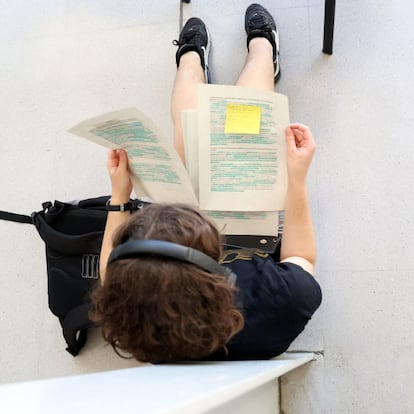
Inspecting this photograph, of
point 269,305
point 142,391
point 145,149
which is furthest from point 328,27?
point 142,391

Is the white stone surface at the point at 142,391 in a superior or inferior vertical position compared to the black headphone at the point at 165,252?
inferior

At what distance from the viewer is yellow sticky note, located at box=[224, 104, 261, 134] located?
930 mm

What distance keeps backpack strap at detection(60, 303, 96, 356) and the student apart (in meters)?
0.23

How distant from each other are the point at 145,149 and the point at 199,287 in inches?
15.3

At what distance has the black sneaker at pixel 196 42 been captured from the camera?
1.34 m

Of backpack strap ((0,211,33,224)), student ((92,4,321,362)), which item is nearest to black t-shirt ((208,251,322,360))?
student ((92,4,321,362))

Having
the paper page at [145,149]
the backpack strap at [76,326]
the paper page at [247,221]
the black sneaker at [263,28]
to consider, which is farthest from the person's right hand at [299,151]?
the backpack strap at [76,326]

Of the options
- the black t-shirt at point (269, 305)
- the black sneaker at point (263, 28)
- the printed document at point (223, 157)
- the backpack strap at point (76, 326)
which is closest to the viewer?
the black t-shirt at point (269, 305)

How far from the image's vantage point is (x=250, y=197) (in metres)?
0.98

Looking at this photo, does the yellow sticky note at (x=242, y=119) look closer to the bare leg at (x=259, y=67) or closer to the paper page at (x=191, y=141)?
the paper page at (x=191, y=141)

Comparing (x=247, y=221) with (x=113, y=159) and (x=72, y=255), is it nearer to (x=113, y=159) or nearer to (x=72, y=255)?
(x=113, y=159)

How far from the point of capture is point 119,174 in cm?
99

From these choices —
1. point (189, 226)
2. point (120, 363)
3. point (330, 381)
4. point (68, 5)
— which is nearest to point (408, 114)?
point (330, 381)

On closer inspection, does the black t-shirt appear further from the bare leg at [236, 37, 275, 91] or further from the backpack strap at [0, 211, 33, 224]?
the backpack strap at [0, 211, 33, 224]
